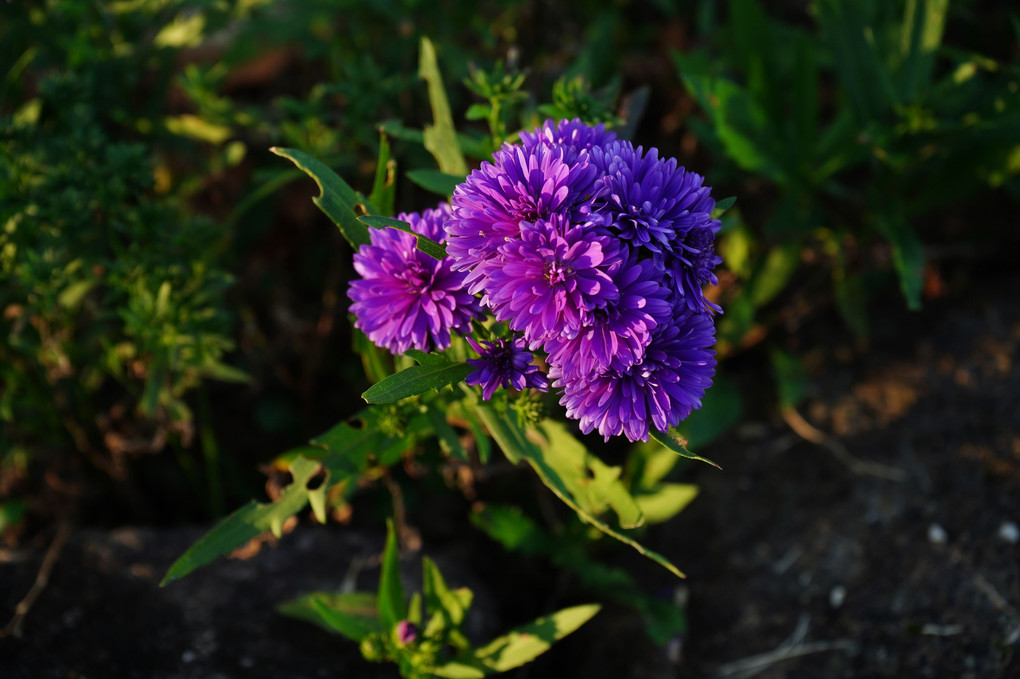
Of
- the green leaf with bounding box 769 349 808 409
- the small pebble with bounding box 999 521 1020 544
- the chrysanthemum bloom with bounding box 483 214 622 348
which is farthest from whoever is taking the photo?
the green leaf with bounding box 769 349 808 409

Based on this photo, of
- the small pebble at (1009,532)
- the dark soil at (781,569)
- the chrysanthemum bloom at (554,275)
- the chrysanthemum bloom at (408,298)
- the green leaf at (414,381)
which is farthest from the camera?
the small pebble at (1009,532)

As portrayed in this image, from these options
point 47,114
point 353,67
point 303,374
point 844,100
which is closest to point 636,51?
point 844,100

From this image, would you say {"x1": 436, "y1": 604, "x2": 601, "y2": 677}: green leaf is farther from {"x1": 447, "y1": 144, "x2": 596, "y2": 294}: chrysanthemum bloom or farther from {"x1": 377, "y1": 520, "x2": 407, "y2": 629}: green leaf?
{"x1": 447, "y1": 144, "x2": 596, "y2": 294}: chrysanthemum bloom

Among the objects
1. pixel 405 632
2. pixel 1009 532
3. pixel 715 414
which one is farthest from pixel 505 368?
pixel 1009 532

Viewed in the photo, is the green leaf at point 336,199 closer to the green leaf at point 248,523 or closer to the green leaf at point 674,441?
the green leaf at point 248,523

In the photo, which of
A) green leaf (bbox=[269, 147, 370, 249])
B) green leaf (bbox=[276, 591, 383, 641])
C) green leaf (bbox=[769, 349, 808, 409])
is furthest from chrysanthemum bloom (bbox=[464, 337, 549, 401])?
green leaf (bbox=[769, 349, 808, 409])

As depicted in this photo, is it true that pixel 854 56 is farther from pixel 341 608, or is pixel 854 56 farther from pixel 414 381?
pixel 341 608

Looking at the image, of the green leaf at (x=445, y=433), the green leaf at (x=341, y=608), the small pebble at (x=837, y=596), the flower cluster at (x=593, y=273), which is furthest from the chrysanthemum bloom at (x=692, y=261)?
the small pebble at (x=837, y=596)
